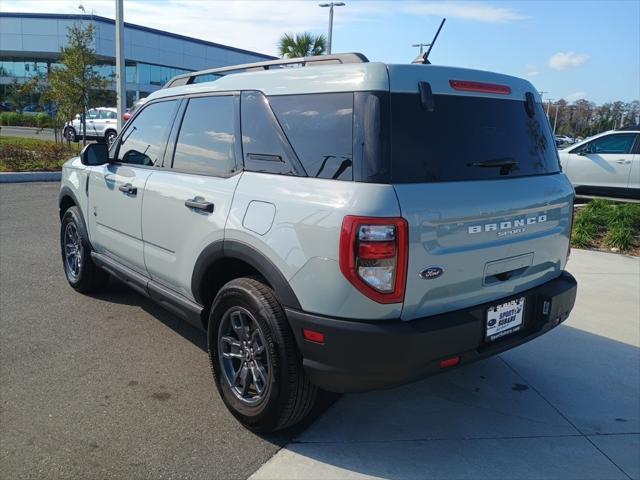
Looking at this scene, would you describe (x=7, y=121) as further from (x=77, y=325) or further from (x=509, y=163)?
(x=509, y=163)

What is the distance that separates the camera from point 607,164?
39.4 ft

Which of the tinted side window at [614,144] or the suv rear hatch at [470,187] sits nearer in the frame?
the suv rear hatch at [470,187]

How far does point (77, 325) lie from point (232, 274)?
1899mm

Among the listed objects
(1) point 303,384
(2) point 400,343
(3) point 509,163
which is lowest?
(1) point 303,384

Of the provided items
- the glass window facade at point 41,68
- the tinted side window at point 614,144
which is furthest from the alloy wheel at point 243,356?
the glass window facade at point 41,68

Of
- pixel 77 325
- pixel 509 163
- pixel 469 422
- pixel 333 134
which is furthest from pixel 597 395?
pixel 77 325

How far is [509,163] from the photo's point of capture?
3055mm

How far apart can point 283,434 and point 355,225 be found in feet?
4.60

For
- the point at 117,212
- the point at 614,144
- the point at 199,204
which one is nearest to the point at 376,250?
the point at 199,204

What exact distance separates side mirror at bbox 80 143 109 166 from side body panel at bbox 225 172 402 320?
2.20 metres

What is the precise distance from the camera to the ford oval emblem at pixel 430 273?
253 centimetres

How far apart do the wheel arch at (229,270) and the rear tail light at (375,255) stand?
0.38 meters

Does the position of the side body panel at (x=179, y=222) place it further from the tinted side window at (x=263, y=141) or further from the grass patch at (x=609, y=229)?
the grass patch at (x=609, y=229)

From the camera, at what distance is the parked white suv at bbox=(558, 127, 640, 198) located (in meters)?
11.8
